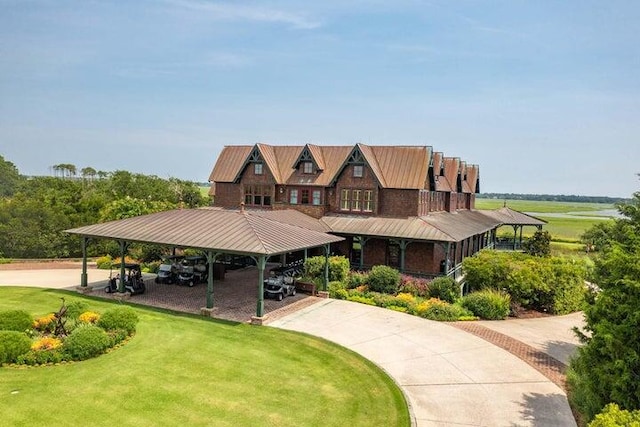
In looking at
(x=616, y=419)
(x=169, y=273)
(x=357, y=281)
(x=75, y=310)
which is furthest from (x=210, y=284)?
(x=616, y=419)

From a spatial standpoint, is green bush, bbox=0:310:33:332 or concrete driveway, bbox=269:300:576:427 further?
green bush, bbox=0:310:33:332

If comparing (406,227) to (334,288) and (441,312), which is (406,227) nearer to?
(334,288)

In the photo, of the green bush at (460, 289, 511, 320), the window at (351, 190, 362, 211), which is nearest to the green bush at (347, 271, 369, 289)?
the green bush at (460, 289, 511, 320)

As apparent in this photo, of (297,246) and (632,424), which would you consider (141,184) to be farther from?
(632,424)

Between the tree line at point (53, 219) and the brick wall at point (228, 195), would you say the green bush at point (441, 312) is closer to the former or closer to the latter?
the brick wall at point (228, 195)

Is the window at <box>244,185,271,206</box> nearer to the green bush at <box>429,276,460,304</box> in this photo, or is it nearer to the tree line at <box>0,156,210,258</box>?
the tree line at <box>0,156,210,258</box>

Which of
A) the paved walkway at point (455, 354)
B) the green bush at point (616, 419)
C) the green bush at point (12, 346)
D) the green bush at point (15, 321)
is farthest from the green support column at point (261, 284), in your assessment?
the green bush at point (616, 419)

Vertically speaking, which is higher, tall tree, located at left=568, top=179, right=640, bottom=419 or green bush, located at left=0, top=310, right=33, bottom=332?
tall tree, located at left=568, top=179, right=640, bottom=419
